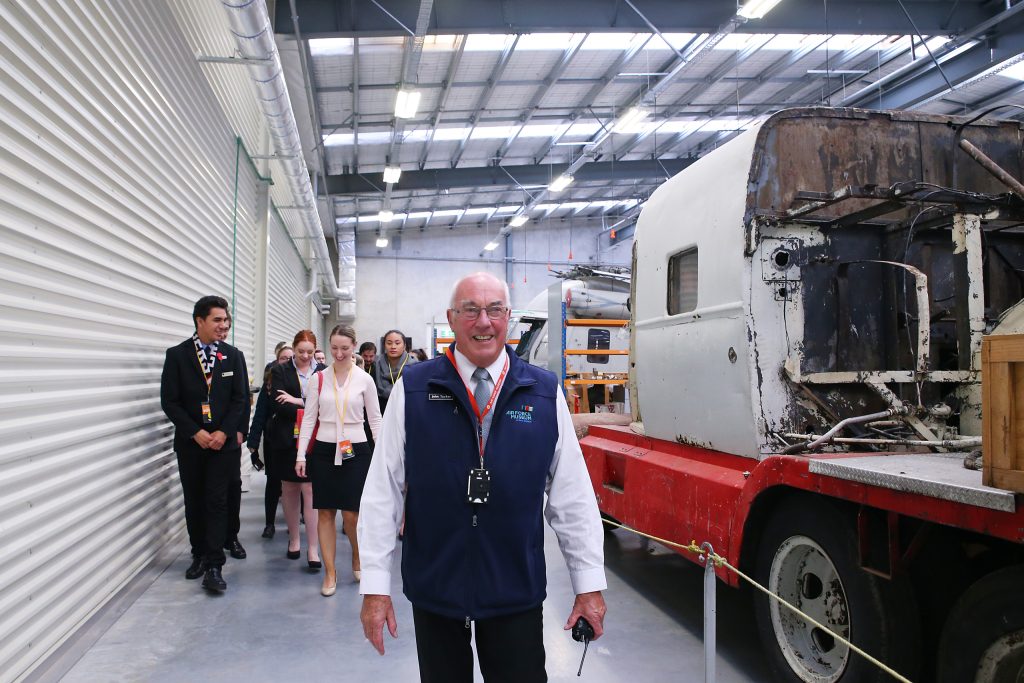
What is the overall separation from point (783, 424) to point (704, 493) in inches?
24.1

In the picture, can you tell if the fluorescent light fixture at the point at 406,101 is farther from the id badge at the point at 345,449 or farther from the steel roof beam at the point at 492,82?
the id badge at the point at 345,449

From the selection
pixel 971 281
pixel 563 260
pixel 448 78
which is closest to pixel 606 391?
pixel 448 78

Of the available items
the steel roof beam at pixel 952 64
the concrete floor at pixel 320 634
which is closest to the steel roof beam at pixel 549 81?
the steel roof beam at pixel 952 64

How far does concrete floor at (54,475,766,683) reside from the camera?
3748 mm

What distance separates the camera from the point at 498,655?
2.18 m

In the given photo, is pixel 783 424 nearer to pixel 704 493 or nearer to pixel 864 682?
pixel 704 493

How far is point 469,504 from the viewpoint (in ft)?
6.98

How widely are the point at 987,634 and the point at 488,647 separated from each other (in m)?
1.68

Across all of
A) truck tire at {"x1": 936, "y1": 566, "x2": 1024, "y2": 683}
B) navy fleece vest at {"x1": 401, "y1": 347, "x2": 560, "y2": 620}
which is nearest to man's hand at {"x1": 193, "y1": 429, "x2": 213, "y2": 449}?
navy fleece vest at {"x1": 401, "y1": 347, "x2": 560, "y2": 620}

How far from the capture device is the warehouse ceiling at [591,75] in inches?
369

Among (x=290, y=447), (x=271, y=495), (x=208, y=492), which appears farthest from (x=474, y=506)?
(x=271, y=495)

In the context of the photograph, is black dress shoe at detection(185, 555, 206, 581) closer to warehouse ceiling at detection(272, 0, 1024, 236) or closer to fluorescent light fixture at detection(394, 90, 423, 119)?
warehouse ceiling at detection(272, 0, 1024, 236)

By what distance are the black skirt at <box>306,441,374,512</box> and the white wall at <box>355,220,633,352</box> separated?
2092 cm

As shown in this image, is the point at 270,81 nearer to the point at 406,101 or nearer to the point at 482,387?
the point at 406,101
